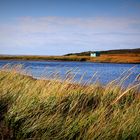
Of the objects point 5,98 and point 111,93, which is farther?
point 111,93

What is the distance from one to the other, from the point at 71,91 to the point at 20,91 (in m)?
1.05

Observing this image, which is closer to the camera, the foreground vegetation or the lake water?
the foreground vegetation

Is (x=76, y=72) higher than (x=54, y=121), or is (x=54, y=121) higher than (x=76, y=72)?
(x=76, y=72)

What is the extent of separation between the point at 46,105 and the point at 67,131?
1192 mm

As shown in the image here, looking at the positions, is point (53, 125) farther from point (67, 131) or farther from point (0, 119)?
point (0, 119)

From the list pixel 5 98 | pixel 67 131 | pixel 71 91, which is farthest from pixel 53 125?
pixel 71 91

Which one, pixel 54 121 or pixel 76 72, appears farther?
pixel 76 72

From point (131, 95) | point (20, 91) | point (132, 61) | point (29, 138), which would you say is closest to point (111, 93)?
point (131, 95)

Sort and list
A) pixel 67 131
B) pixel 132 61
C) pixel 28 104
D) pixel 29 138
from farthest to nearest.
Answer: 1. pixel 132 61
2. pixel 28 104
3. pixel 67 131
4. pixel 29 138

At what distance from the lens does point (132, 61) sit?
92.9 m

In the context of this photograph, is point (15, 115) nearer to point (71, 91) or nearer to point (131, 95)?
point (71, 91)

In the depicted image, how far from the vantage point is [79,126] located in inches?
164

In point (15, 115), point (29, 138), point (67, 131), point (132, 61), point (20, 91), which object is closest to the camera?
point (29, 138)

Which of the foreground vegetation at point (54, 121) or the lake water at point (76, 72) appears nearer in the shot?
the foreground vegetation at point (54, 121)
